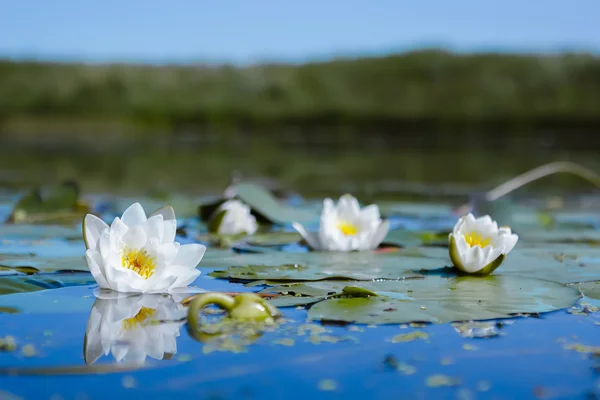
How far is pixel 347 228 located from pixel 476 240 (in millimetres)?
588

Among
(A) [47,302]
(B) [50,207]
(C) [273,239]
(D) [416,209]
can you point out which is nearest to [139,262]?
(A) [47,302]

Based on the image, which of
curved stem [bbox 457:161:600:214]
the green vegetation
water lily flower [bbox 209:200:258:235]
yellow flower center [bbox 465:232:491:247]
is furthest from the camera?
the green vegetation

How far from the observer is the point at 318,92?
39719mm

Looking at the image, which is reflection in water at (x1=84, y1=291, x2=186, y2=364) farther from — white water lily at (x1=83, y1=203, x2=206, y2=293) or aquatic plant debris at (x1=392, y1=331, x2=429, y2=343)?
aquatic plant debris at (x1=392, y1=331, x2=429, y2=343)

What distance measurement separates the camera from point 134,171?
916 centimetres

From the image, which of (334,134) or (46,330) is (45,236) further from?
(334,134)

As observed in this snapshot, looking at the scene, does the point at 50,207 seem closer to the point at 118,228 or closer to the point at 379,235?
the point at 379,235

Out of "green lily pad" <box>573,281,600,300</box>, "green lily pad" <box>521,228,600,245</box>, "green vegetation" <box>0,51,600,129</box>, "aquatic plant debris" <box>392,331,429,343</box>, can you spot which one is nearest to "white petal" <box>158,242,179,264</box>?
"aquatic plant debris" <box>392,331,429,343</box>

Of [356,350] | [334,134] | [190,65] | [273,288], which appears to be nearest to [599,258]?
[273,288]

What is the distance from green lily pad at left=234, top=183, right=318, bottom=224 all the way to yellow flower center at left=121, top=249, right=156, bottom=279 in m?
1.70

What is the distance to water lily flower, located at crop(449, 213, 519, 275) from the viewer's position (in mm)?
2369

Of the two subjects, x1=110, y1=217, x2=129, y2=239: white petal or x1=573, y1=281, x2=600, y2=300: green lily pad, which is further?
x1=573, y1=281, x2=600, y2=300: green lily pad

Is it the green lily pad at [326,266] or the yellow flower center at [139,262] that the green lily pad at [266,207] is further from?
the yellow flower center at [139,262]

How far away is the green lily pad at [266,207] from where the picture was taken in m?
3.79
